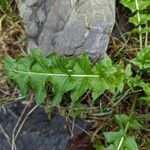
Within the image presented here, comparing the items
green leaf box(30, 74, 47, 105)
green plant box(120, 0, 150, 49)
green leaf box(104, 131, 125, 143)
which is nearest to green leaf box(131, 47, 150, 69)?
green plant box(120, 0, 150, 49)

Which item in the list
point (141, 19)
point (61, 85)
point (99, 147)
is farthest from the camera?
point (141, 19)

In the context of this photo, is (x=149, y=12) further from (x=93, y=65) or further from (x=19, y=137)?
(x=19, y=137)

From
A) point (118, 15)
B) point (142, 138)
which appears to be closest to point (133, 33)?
point (118, 15)

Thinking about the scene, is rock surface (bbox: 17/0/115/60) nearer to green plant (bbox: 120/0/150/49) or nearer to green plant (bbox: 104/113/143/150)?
green plant (bbox: 120/0/150/49)

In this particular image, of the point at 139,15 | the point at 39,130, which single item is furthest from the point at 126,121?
the point at 139,15

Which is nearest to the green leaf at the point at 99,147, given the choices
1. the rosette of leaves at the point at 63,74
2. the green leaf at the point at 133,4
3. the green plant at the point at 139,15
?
the rosette of leaves at the point at 63,74

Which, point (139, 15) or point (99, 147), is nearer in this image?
point (99, 147)

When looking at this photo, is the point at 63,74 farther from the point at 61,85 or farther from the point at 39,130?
the point at 39,130

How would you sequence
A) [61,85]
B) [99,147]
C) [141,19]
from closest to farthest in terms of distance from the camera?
1. [61,85]
2. [99,147]
3. [141,19]

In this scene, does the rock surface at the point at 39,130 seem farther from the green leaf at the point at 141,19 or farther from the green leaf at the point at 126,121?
the green leaf at the point at 141,19
